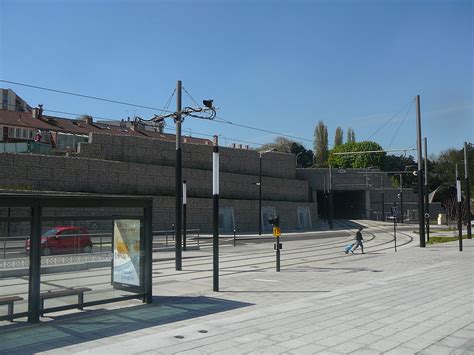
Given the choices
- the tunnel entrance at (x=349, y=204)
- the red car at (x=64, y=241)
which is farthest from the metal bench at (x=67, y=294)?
the tunnel entrance at (x=349, y=204)

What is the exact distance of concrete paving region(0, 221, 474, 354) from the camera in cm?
762

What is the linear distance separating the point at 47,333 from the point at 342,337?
5.13m

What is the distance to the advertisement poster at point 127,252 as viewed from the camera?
11188 millimetres

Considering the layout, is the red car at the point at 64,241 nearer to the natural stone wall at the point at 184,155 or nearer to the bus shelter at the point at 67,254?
the bus shelter at the point at 67,254

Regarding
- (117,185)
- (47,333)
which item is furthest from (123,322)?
(117,185)

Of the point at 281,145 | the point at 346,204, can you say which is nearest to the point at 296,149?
the point at 281,145

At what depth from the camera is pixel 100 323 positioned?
9.26 metres

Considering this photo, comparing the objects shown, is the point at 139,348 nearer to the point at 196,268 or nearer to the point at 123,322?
the point at 123,322

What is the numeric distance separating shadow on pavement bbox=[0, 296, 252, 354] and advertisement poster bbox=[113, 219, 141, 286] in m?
0.75

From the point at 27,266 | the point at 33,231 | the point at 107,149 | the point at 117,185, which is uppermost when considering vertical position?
the point at 107,149

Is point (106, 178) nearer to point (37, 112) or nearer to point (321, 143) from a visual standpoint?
point (37, 112)

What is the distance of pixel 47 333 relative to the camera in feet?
27.7

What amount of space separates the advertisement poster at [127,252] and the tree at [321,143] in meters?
103

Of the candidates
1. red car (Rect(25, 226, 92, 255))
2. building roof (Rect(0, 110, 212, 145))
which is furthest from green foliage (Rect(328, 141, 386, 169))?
red car (Rect(25, 226, 92, 255))
